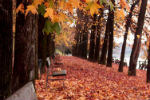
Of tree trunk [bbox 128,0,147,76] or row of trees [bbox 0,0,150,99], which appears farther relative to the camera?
tree trunk [bbox 128,0,147,76]

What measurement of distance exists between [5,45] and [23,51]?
1.38 m

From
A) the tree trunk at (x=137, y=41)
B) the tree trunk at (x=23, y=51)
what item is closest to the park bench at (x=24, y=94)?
the tree trunk at (x=23, y=51)

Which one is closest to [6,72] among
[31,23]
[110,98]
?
[31,23]

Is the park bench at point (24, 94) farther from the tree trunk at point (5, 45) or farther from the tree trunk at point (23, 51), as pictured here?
the tree trunk at point (23, 51)

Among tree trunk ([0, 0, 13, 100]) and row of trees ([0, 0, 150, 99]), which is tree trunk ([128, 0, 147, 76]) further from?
tree trunk ([0, 0, 13, 100])

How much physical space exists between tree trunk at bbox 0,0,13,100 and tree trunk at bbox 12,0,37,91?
3.89 ft

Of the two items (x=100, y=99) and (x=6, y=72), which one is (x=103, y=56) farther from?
(x=6, y=72)

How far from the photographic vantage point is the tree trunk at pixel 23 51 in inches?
153

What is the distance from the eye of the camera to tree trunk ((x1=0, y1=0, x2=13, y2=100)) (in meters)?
2.54

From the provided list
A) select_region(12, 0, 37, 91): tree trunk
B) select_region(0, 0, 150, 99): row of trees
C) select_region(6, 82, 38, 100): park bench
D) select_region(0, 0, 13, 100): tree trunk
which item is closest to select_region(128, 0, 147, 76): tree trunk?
select_region(0, 0, 150, 99): row of trees

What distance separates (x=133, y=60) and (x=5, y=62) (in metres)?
10.5

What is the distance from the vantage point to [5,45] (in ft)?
8.57

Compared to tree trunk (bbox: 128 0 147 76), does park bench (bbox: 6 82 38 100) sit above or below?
below

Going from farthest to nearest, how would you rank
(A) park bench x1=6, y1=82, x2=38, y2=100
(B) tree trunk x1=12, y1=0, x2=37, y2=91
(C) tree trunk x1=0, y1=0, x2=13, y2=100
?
1. (B) tree trunk x1=12, y1=0, x2=37, y2=91
2. (C) tree trunk x1=0, y1=0, x2=13, y2=100
3. (A) park bench x1=6, y1=82, x2=38, y2=100
